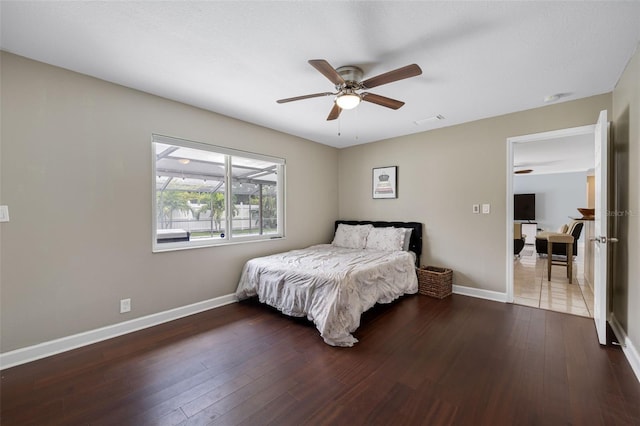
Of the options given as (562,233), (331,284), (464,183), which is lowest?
(331,284)

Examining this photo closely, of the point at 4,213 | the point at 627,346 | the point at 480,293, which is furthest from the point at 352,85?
the point at 480,293

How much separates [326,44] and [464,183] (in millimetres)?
2854

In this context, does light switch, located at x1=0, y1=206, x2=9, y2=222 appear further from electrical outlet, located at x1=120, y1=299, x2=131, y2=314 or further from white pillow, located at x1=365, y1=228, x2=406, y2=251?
white pillow, located at x1=365, y1=228, x2=406, y2=251

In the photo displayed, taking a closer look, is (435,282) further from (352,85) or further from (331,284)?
(352,85)

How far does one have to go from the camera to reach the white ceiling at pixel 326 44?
5.60 ft

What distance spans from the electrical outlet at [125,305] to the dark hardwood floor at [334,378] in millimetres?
256

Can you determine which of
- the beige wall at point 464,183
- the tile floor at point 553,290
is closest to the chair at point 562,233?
the tile floor at point 553,290

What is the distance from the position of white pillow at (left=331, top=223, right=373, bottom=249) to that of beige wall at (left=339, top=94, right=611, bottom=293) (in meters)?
0.41

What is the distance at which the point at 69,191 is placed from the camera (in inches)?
94.1

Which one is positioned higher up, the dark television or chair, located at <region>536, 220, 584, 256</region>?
the dark television

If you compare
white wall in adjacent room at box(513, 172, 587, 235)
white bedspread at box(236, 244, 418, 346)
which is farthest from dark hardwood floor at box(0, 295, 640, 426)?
white wall in adjacent room at box(513, 172, 587, 235)

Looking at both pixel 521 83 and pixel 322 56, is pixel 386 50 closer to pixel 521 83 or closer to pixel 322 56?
pixel 322 56

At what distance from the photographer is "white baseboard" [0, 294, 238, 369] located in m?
2.15

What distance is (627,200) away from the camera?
2367 mm
